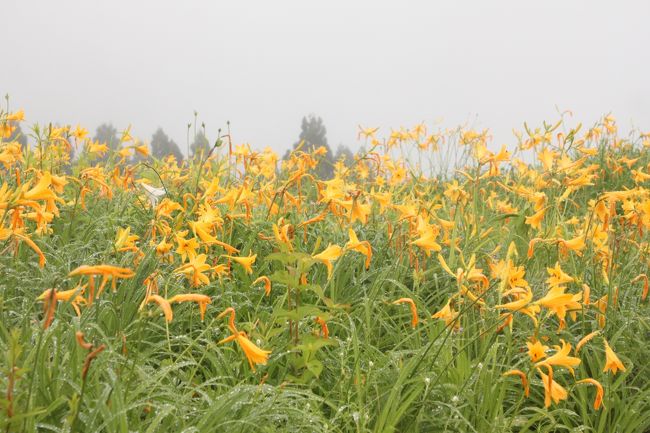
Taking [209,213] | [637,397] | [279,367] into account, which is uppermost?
[209,213]

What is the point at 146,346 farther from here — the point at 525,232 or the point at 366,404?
the point at 525,232

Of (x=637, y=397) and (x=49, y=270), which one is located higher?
(x=49, y=270)

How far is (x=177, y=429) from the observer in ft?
6.17

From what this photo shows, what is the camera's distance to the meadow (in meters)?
1.89

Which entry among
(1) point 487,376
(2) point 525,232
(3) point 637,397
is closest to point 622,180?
(2) point 525,232

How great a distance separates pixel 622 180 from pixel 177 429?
6.42 m

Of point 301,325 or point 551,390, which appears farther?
point 301,325

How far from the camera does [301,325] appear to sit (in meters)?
2.67

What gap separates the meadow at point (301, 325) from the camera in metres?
1.89

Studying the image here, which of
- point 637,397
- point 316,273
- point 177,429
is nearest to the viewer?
point 177,429

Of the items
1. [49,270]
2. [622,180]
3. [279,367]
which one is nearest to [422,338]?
[279,367]

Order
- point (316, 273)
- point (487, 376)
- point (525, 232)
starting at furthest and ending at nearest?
point (525, 232), point (316, 273), point (487, 376)

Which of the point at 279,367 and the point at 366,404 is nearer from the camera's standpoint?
the point at 366,404

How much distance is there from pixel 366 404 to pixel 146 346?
3.31ft
